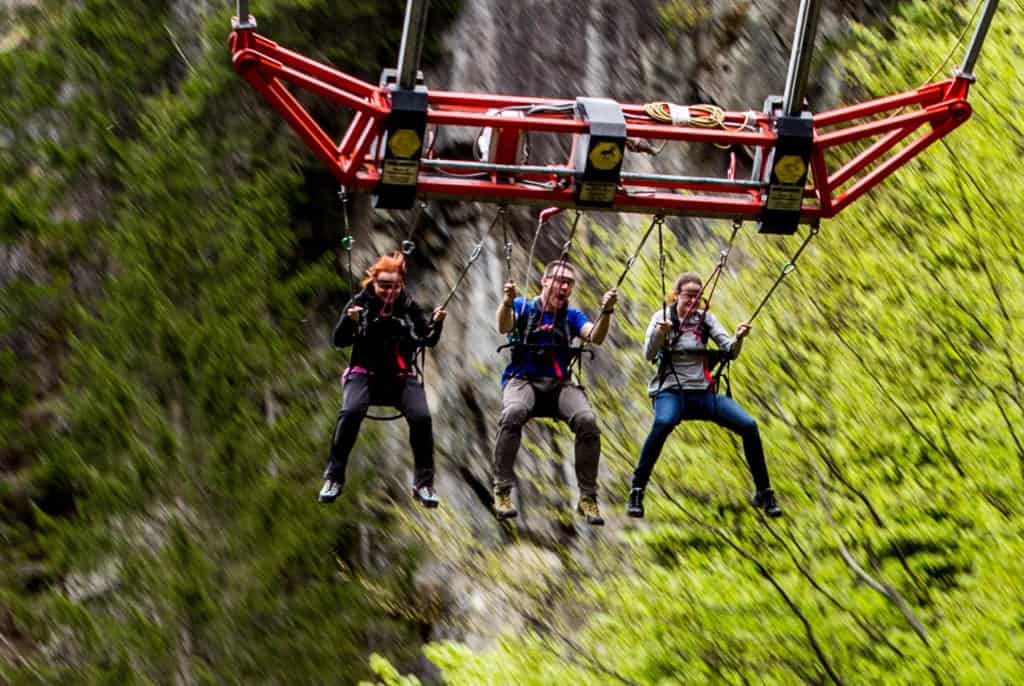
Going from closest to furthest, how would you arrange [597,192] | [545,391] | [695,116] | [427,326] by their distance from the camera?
[597,192]
[695,116]
[427,326]
[545,391]

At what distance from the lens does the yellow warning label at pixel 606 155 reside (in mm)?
9414

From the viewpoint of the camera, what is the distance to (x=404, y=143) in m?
9.20

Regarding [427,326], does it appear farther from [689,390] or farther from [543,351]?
[689,390]

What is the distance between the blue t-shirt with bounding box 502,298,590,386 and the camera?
33.9 feet

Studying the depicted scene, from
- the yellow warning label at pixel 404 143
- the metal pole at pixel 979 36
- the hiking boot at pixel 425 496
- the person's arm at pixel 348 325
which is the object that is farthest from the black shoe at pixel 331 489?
the metal pole at pixel 979 36

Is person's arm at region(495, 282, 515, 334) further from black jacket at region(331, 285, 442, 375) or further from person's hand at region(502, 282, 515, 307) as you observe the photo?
black jacket at region(331, 285, 442, 375)

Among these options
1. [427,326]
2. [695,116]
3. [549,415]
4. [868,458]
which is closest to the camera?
[695,116]

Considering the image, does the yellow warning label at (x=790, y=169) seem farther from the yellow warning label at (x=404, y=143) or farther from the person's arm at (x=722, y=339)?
the yellow warning label at (x=404, y=143)

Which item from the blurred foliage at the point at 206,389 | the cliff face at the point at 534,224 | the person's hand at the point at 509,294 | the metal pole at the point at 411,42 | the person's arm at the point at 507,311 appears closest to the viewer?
the metal pole at the point at 411,42

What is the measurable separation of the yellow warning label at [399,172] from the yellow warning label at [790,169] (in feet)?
6.59

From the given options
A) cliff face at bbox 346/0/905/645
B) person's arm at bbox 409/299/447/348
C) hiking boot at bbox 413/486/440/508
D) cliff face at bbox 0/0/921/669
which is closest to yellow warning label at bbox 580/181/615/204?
person's arm at bbox 409/299/447/348

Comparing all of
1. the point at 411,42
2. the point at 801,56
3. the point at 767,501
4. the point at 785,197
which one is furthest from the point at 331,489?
the point at 801,56

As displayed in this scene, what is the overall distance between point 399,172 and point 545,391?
195 centimetres

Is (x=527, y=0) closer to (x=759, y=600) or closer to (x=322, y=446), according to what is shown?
(x=322, y=446)
